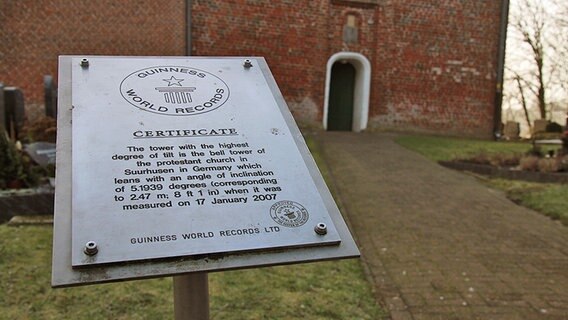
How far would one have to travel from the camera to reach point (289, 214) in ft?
7.95

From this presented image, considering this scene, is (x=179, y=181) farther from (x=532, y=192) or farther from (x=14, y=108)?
(x=14, y=108)

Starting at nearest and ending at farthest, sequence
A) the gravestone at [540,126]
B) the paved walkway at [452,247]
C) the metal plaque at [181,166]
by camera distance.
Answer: the metal plaque at [181,166], the paved walkway at [452,247], the gravestone at [540,126]

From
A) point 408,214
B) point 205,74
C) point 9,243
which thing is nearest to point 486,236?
point 408,214

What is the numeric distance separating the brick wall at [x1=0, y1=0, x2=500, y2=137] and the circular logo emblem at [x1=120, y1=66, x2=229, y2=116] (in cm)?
1104

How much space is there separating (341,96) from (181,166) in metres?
14.5

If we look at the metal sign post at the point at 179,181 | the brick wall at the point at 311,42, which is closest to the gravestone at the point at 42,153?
the metal sign post at the point at 179,181

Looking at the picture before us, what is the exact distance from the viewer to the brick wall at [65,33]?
13.0 m

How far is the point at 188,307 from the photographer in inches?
102

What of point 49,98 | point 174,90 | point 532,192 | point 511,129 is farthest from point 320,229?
point 511,129

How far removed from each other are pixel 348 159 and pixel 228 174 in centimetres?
809

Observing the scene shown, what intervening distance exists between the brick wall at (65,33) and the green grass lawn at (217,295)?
30.8 feet

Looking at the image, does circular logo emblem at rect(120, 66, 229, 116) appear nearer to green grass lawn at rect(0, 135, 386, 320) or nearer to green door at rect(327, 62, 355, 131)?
green grass lawn at rect(0, 135, 386, 320)

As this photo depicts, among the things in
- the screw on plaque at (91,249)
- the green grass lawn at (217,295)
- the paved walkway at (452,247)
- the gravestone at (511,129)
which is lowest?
the green grass lawn at (217,295)

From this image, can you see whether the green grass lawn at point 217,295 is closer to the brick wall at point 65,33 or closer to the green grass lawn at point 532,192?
the green grass lawn at point 532,192
